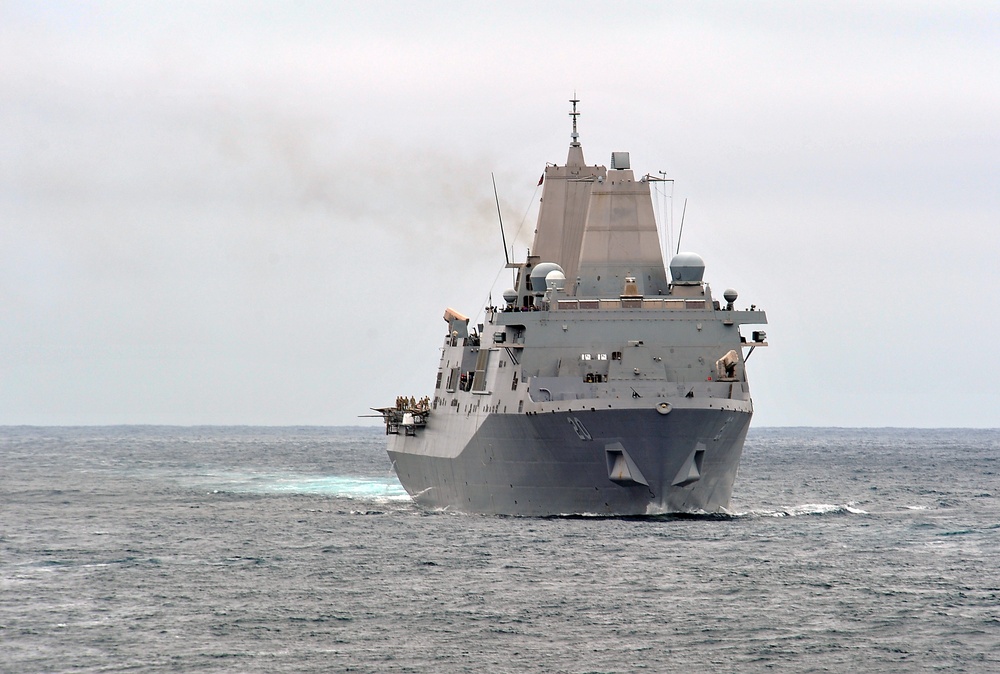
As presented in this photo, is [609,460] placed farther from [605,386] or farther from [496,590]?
[496,590]

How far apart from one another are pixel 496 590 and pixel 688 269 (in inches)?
710

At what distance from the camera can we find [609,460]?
139 ft

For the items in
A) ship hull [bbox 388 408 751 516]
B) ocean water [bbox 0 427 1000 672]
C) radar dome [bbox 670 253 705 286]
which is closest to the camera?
ocean water [bbox 0 427 1000 672]

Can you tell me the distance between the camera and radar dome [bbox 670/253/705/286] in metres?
48.6

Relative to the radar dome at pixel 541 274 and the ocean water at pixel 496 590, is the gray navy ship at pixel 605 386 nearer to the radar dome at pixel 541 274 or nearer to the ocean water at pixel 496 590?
the radar dome at pixel 541 274

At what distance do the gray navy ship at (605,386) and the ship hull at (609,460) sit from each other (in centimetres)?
4

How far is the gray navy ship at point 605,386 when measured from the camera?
1671 inches

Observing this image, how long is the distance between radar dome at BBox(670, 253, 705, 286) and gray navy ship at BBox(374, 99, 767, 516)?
47 mm

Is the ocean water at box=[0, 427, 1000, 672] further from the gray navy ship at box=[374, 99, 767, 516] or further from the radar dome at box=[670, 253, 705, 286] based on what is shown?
the radar dome at box=[670, 253, 705, 286]

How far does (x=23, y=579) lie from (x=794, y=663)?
20.0 meters

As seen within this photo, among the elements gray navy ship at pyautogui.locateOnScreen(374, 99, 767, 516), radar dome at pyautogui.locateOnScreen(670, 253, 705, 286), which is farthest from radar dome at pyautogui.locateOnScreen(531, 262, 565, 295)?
radar dome at pyautogui.locateOnScreen(670, 253, 705, 286)

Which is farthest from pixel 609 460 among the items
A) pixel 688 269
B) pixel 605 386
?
pixel 688 269

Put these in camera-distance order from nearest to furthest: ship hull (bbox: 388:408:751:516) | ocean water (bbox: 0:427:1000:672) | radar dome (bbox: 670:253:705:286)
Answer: ocean water (bbox: 0:427:1000:672), ship hull (bbox: 388:408:751:516), radar dome (bbox: 670:253:705:286)

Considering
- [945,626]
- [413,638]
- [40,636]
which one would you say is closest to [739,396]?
[945,626]
